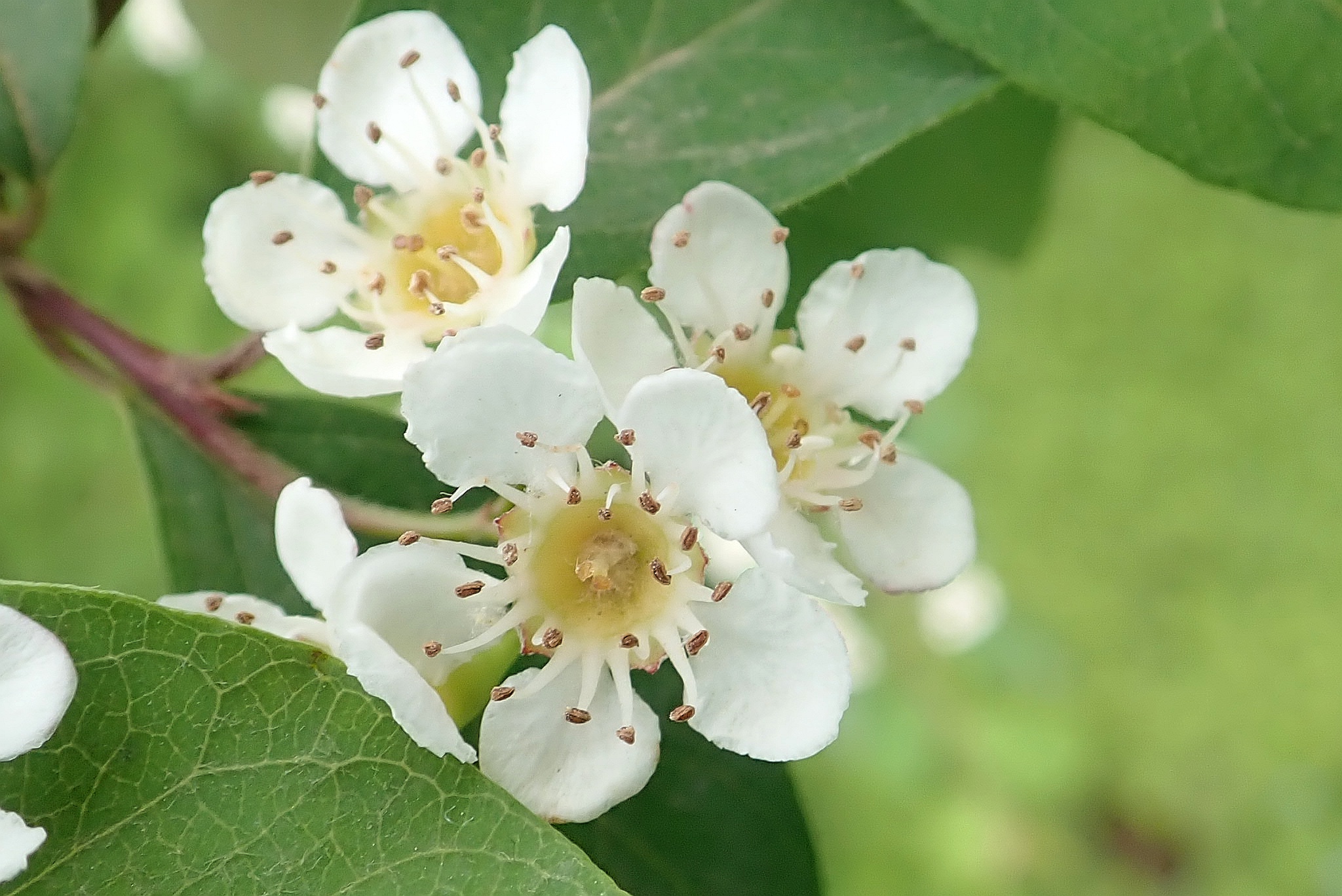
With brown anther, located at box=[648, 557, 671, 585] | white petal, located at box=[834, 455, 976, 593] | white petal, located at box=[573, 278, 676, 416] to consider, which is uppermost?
white petal, located at box=[573, 278, 676, 416]

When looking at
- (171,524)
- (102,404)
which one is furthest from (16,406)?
(171,524)

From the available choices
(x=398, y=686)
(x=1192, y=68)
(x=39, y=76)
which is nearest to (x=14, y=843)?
(x=398, y=686)

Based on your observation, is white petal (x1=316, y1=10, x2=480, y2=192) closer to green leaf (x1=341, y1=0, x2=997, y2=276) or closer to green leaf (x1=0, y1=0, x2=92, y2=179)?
green leaf (x1=341, y1=0, x2=997, y2=276)

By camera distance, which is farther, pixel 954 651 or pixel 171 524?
pixel 954 651

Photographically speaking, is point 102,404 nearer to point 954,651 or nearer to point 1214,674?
point 954,651

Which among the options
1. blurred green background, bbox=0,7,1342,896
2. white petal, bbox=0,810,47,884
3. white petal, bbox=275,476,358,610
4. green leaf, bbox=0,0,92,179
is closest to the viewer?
white petal, bbox=0,810,47,884

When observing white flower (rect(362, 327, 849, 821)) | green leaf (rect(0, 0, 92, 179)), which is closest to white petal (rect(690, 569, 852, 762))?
white flower (rect(362, 327, 849, 821))

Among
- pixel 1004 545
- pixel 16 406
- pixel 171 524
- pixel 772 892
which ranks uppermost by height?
pixel 171 524
